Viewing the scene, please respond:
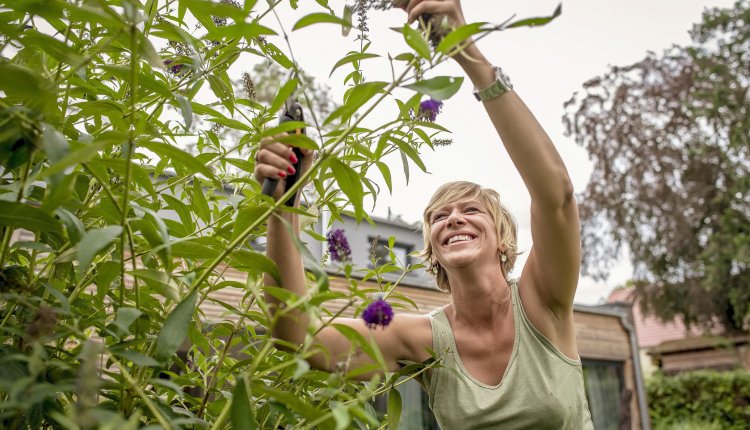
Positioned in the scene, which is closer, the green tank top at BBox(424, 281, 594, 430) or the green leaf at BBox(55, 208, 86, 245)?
the green leaf at BBox(55, 208, 86, 245)

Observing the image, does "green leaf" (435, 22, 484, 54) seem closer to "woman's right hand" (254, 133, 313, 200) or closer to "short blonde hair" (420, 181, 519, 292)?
"woman's right hand" (254, 133, 313, 200)

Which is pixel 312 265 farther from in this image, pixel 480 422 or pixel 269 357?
pixel 480 422

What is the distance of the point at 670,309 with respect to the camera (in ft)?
56.7

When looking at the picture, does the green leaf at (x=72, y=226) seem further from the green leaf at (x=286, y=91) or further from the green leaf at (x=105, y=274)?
the green leaf at (x=286, y=91)

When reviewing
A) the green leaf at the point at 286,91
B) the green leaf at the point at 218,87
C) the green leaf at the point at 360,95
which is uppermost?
the green leaf at the point at 218,87

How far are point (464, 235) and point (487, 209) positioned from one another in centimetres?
13

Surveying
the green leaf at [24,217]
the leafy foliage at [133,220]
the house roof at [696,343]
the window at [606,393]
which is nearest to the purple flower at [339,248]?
the leafy foliage at [133,220]

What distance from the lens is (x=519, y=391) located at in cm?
131

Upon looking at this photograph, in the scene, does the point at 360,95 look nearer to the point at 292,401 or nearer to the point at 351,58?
the point at 351,58

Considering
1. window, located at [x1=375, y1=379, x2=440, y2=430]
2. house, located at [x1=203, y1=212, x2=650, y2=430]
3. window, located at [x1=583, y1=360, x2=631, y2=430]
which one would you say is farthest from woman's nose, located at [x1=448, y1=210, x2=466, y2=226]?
window, located at [x1=583, y1=360, x2=631, y2=430]

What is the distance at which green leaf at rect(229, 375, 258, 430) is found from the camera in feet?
2.19

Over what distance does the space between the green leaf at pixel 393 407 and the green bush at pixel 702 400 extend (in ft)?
45.3

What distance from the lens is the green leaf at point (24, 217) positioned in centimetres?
68

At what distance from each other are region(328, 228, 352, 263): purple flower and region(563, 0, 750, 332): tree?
17.2m
